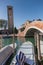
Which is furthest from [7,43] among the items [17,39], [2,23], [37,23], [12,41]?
[37,23]

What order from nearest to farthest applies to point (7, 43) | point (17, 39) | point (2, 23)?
1. point (7, 43)
2. point (17, 39)
3. point (2, 23)

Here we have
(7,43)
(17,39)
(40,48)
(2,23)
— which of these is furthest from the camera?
(2,23)

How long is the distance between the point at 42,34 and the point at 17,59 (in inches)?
18.6

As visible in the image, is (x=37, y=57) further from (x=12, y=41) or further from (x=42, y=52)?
(x=12, y=41)

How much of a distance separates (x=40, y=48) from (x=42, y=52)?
78 mm

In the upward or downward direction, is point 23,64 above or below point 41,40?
below

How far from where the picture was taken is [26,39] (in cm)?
179

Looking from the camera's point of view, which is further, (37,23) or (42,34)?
(37,23)

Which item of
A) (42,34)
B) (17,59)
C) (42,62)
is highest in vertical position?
(42,34)

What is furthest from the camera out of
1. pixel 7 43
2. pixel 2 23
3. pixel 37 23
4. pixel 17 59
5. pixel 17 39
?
pixel 37 23

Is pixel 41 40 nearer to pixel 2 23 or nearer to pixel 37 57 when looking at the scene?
pixel 37 57

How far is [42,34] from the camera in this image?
135cm

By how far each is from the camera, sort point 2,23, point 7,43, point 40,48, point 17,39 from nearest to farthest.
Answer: point 40,48
point 7,43
point 17,39
point 2,23

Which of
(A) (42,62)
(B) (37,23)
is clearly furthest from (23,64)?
(B) (37,23)
